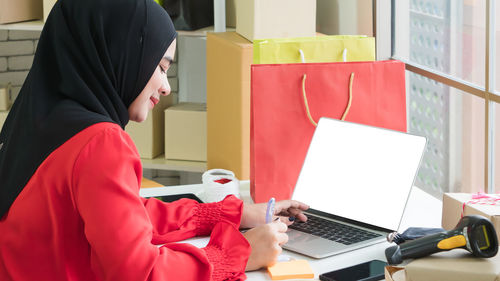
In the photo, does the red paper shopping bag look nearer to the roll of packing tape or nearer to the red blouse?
the roll of packing tape

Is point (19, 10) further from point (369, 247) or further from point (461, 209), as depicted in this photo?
point (461, 209)

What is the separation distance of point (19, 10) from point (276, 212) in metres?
1.92

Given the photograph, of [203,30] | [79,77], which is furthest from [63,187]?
[203,30]

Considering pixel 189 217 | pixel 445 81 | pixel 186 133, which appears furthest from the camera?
pixel 186 133

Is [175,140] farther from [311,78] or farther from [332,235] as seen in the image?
[332,235]

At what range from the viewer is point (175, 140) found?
2.95 meters

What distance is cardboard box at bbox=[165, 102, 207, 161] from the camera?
2891mm

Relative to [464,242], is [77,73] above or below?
above

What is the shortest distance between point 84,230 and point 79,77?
0.27 metres

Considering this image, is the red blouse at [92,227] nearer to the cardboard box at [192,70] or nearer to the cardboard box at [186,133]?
the cardboard box at [186,133]

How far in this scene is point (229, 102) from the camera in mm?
2141

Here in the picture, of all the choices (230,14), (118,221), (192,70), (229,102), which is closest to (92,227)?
(118,221)

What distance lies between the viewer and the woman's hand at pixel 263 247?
1302 millimetres

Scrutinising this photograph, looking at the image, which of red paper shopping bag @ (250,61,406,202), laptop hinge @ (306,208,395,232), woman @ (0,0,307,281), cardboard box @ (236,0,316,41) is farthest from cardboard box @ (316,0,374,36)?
woman @ (0,0,307,281)
